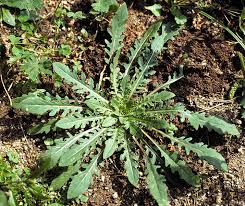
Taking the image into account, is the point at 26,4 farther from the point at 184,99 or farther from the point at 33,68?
the point at 184,99

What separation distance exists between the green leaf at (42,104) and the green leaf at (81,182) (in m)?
0.46

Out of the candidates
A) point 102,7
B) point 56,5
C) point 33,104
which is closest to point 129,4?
point 102,7

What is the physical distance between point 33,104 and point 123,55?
908 mm

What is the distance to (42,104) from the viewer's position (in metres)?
3.74

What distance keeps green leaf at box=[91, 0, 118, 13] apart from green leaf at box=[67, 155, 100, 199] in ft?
4.04

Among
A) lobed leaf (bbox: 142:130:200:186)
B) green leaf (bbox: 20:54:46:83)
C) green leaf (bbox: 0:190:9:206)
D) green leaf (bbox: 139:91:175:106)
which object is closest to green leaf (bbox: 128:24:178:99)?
green leaf (bbox: 139:91:175:106)

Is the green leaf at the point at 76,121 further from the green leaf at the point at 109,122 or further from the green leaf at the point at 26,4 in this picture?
the green leaf at the point at 26,4

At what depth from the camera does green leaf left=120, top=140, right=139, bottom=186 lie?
Result: 365 cm

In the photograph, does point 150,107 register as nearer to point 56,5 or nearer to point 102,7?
point 102,7

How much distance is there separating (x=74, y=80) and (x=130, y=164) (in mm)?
770

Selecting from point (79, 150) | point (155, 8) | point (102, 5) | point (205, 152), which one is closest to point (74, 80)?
point (79, 150)

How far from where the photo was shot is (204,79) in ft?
13.5

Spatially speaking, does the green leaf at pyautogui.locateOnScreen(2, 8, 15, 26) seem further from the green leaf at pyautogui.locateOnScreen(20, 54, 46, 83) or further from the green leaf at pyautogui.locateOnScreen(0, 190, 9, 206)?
the green leaf at pyautogui.locateOnScreen(0, 190, 9, 206)

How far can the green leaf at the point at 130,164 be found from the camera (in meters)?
3.65
